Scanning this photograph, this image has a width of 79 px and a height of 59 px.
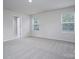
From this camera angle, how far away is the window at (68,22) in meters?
5.94

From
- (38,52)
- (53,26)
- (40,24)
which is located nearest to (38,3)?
(53,26)

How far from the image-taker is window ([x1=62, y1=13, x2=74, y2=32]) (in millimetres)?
5938

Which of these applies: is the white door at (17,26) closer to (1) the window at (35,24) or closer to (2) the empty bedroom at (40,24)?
(2) the empty bedroom at (40,24)

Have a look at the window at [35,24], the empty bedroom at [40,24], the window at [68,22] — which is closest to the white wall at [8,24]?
the empty bedroom at [40,24]

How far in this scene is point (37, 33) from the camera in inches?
329

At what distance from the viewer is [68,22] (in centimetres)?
609

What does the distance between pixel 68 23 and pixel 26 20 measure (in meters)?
4.40

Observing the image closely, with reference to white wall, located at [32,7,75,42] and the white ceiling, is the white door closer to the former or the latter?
white wall, located at [32,7,75,42]

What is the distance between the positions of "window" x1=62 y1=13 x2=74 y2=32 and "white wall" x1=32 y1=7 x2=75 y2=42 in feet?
0.89

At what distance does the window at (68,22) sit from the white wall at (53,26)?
27 centimetres

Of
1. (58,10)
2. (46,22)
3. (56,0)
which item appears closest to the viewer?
(56,0)

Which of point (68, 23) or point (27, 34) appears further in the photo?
point (27, 34)
